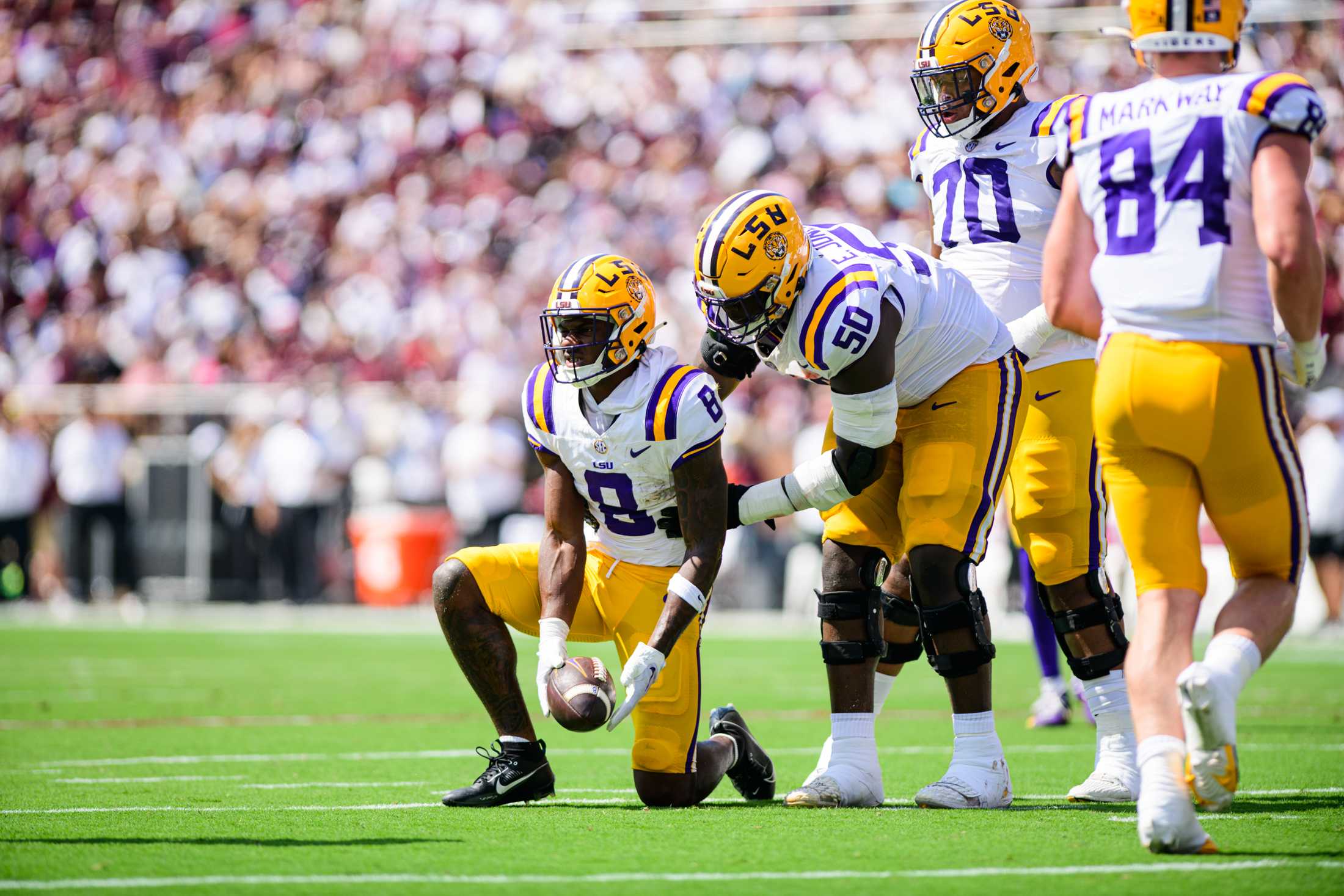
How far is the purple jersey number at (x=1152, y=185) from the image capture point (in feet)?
12.6

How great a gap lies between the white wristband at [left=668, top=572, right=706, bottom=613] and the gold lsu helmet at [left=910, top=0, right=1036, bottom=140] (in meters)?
1.83

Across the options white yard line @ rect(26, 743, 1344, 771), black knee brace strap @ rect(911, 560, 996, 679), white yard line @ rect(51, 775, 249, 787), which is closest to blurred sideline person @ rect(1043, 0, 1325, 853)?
black knee brace strap @ rect(911, 560, 996, 679)

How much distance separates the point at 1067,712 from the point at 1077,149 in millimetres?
4349

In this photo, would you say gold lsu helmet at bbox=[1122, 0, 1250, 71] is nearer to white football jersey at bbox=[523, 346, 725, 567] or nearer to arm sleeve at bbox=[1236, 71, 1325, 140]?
arm sleeve at bbox=[1236, 71, 1325, 140]

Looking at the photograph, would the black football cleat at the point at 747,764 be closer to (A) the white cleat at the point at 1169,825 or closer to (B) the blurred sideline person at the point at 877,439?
(B) the blurred sideline person at the point at 877,439

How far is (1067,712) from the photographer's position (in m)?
7.83

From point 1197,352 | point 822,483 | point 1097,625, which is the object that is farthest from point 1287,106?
point 1097,625

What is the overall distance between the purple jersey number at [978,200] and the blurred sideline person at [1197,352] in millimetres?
1484

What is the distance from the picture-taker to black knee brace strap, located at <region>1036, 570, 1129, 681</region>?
5.28 meters

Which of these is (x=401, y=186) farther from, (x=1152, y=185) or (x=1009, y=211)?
(x=1152, y=185)

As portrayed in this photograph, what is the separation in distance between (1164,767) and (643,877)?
1.20 meters

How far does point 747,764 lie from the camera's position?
17.7 ft

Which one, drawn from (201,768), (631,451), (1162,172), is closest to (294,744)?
(201,768)

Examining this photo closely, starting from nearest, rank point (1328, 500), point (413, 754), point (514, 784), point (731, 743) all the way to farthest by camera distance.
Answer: point (514, 784) < point (731, 743) < point (413, 754) < point (1328, 500)
